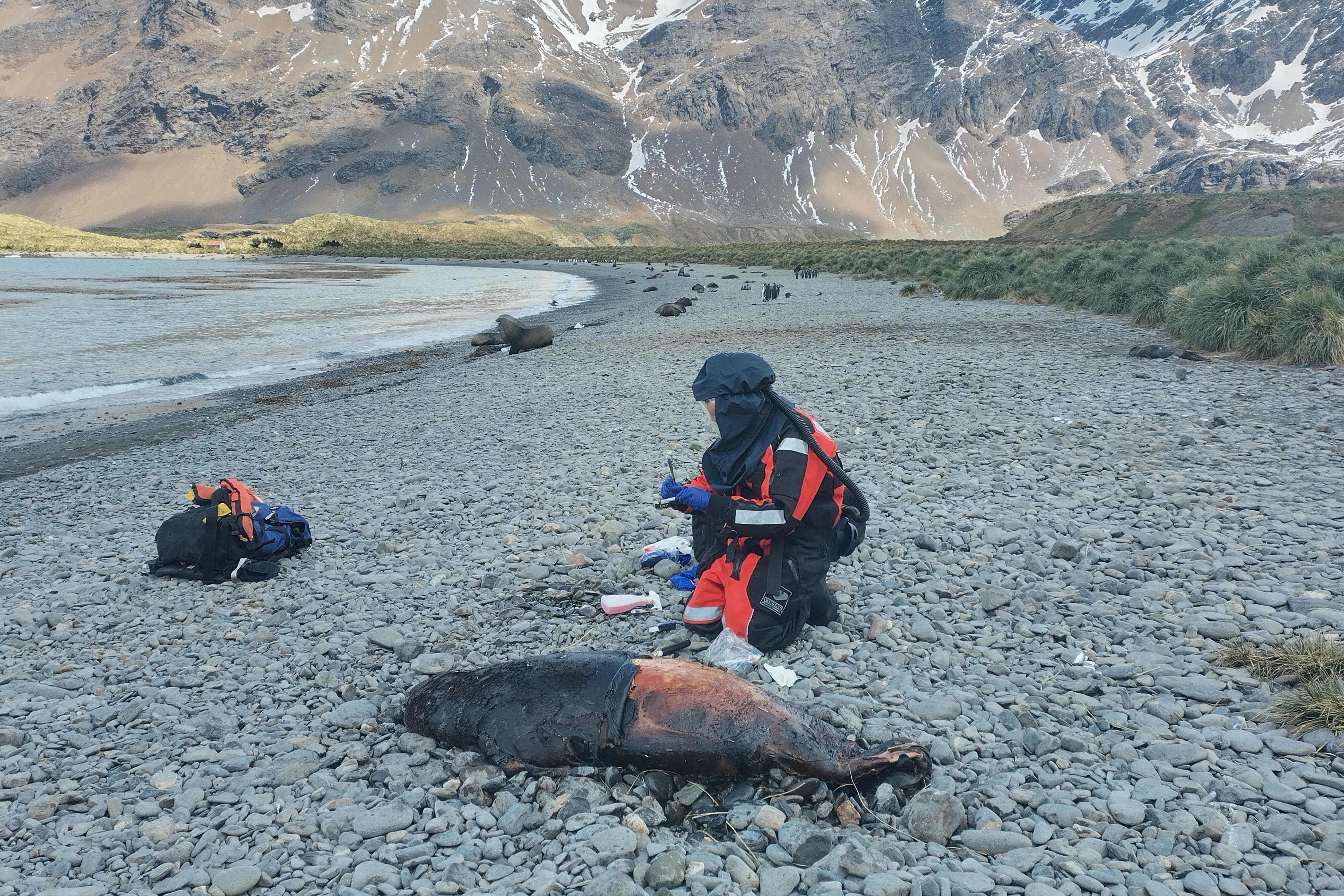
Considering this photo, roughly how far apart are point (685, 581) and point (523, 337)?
49.9 ft

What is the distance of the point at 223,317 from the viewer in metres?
28.4

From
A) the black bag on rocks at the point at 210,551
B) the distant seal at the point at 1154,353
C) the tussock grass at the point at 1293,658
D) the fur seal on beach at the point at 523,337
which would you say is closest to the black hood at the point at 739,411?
the tussock grass at the point at 1293,658

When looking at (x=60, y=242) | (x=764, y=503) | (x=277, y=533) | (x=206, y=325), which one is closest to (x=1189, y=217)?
(x=206, y=325)

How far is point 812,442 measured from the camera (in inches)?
165

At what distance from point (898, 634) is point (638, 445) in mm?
5079

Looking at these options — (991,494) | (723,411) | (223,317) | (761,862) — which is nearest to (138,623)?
(723,411)

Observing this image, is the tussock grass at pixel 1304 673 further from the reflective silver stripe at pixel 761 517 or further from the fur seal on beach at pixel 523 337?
the fur seal on beach at pixel 523 337

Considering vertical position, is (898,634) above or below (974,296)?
below

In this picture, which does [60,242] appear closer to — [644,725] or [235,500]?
[235,500]

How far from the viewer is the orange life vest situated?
6102 millimetres

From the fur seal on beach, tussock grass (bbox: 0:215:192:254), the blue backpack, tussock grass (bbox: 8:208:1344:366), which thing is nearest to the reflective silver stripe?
the blue backpack

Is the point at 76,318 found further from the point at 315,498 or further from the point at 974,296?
the point at 974,296

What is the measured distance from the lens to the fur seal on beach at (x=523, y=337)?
64.1ft

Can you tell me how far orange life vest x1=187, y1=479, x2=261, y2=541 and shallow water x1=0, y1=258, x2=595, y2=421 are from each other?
33.1 feet
